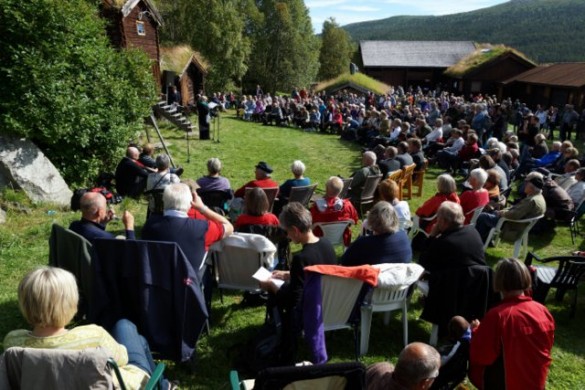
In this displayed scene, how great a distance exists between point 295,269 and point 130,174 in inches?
238

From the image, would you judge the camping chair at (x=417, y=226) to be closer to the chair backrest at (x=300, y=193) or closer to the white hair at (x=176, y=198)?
the chair backrest at (x=300, y=193)

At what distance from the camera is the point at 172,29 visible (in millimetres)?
33156

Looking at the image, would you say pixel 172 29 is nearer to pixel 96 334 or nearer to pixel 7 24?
pixel 7 24

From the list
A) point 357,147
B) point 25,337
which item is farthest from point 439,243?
point 357,147

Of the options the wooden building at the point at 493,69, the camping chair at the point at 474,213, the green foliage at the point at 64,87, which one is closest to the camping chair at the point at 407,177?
the camping chair at the point at 474,213

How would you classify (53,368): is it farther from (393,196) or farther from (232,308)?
(393,196)

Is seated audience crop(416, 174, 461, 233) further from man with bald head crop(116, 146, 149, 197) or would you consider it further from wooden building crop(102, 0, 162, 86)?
wooden building crop(102, 0, 162, 86)

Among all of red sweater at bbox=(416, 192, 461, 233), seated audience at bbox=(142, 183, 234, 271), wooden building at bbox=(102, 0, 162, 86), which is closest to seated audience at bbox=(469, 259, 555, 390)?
seated audience at bbox=(142, 183, 234, 271)

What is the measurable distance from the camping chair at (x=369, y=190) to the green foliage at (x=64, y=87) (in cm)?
565

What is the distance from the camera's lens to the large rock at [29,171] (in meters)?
7.93

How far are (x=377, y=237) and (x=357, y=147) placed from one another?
521 inches

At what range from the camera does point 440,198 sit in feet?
20.0

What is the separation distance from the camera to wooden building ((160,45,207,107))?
23.1 m

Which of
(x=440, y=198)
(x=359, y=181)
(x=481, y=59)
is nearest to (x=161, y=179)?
(x=359, y=181)
